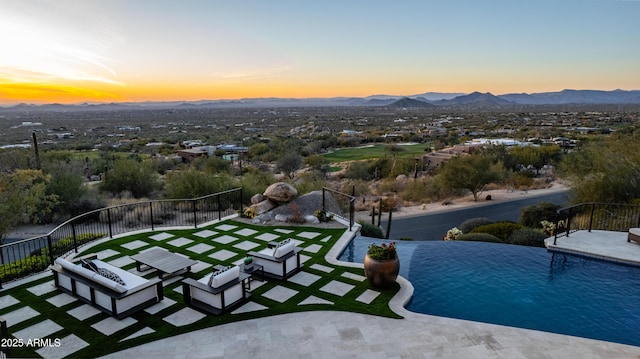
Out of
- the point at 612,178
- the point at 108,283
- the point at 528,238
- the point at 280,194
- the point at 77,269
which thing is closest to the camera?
the point at 108,283

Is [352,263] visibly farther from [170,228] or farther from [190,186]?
[190,186]

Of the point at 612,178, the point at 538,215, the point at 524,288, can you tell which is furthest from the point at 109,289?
the point at 612,178

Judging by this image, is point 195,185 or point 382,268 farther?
point 195,185

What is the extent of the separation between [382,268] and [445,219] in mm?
14334

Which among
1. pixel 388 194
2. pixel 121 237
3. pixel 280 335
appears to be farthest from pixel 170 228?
pixel 388 194

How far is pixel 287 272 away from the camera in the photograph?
8891mm

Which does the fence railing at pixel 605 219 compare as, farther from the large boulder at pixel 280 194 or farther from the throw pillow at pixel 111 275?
the throw pillow at pixel 111 275

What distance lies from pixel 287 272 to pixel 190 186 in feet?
42.0

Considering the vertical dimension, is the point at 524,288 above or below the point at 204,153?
above

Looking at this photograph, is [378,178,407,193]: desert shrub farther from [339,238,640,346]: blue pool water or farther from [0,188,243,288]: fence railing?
[339,238,640,346]: blue pool water

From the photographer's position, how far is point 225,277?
24.1 feet

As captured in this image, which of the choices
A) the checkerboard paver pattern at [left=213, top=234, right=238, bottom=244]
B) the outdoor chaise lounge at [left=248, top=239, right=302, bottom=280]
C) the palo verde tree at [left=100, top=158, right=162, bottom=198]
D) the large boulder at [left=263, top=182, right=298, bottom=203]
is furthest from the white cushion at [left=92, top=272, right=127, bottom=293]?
the palo verde tree at [left=100, top=158, right=162, bottom=198]

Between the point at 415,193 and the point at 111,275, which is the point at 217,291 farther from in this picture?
the point at 415,193

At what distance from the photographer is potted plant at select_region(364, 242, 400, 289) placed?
26.6 feet
